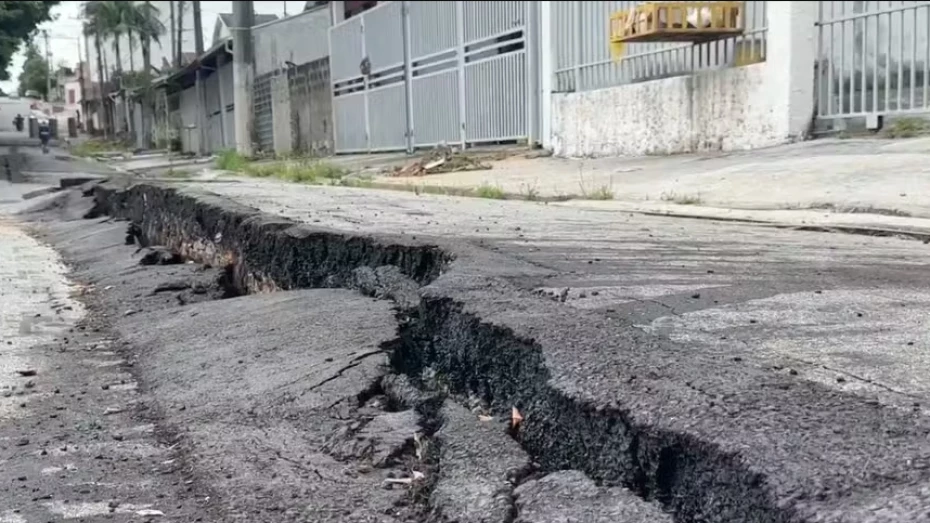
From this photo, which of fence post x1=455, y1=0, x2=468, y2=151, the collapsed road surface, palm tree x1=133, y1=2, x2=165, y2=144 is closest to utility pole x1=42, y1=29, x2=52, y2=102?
palm tree x1=133, y1=2, x2=165, y2=144

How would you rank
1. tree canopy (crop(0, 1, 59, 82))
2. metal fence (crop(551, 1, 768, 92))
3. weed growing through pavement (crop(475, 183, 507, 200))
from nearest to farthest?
weed growing through pavement (crop(475, 183, 507, 200)) → metal fence (crop(551, 1, 768, 92)) → tree canopy (crop(0, 1, 59, 82))

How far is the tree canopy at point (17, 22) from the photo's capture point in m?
25.6

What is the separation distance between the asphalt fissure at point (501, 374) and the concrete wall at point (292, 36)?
20.9 metres

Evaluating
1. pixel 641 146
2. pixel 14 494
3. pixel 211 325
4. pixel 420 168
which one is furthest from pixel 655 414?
pixel 420 168

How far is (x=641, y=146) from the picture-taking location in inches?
474

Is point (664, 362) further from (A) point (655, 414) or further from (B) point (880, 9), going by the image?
(B) point (880, 9)

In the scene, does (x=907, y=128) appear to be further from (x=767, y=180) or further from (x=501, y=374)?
(x=501, y=374)

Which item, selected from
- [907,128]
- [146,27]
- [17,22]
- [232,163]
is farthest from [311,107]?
[146,27]

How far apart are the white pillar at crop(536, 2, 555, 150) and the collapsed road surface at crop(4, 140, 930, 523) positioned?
808cm

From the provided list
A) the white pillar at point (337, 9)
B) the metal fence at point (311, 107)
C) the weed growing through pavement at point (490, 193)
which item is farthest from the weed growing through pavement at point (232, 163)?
the weed growing through pavement at point (490, 193)

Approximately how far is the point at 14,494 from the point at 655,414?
5.67 feet

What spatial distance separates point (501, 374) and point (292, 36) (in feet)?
84.0

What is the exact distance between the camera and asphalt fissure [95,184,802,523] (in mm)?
1937

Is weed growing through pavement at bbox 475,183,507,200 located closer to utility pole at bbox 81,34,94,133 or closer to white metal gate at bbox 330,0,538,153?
white metal gate at bbox 330,0,538,153
